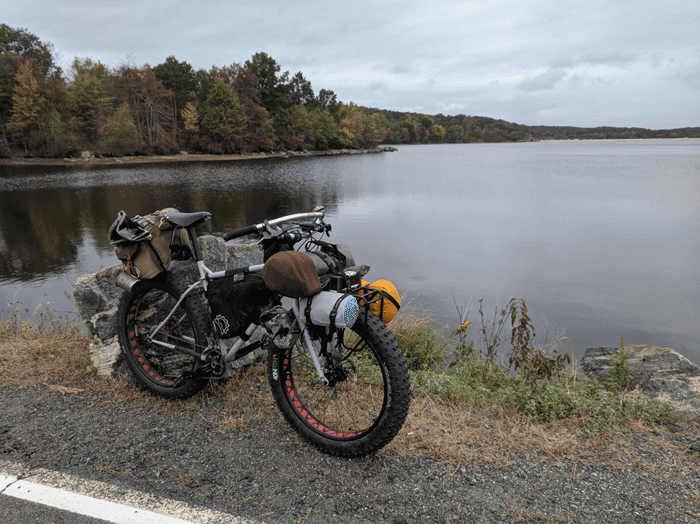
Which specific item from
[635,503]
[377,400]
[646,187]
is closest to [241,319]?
[377,400]

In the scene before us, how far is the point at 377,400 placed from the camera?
384 cm

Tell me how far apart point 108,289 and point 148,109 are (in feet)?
264

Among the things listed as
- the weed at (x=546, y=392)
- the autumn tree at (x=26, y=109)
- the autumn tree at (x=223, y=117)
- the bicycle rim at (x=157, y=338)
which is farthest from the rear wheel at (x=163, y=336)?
the autumn tree at (x=223, y=117)

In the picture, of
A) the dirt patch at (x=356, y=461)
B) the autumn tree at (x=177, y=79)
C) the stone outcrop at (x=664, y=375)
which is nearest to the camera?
the dirt patch at (x=356, y=461)

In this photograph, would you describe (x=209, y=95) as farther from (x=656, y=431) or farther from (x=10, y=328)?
(x=656, y=431)

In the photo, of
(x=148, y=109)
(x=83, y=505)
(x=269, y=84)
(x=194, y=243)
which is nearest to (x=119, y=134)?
(x=148, y=109)

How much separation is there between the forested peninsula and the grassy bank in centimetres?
7106

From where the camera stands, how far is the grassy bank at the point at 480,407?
3.20 m

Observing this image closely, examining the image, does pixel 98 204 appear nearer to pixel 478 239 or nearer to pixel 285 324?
pixel 478 239

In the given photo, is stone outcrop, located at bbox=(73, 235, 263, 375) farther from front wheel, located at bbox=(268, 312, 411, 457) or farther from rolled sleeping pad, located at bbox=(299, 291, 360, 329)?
rolled sleeping pad, located at bbox=(299, 291, 360, 329)

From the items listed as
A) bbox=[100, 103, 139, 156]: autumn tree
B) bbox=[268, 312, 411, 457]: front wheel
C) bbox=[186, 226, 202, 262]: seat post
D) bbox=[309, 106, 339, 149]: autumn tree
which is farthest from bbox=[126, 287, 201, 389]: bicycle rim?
bbox=[309, 106, 339, 149]: autumn tree

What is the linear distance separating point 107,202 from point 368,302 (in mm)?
26721

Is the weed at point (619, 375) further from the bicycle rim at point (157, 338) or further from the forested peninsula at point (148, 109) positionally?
the forested peninsula at point (148, 109)

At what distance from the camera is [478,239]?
17.2 m
